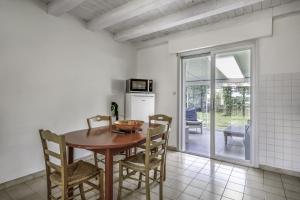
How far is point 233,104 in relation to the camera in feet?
11.2

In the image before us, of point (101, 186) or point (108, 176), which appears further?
point (101, 186)

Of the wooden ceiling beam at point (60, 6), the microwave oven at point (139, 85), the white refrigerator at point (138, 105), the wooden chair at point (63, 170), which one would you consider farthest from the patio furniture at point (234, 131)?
the wooden ceiling beam at point (60, 6)

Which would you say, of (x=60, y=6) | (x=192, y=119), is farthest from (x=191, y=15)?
(x=192, y=119)

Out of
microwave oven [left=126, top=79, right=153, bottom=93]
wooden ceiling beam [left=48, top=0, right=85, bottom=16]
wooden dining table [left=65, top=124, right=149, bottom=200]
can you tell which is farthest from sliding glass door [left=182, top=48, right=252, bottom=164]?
wooden ceiling beam [left=48, top=0, right=85, bottom=16]

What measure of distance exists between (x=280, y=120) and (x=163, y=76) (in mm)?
2496

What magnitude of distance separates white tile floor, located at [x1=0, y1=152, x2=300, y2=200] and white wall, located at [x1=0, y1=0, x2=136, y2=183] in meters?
0.45

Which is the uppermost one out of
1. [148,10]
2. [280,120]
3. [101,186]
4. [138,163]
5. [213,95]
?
[148,10]

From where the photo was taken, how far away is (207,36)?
3477 millimetres

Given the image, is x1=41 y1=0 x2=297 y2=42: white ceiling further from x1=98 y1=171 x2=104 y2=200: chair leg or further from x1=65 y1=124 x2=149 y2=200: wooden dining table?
x1=98 y1=171 x2=104 y2=200: chair leg

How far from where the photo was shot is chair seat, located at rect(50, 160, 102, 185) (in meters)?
1.64

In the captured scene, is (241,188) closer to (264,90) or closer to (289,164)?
(289,164)

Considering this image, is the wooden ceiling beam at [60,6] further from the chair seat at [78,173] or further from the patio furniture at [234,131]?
the patio furniture at [234,131]

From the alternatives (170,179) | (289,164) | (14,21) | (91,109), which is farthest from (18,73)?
(289,164)

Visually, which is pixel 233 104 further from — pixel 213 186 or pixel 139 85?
pixel 139 85
